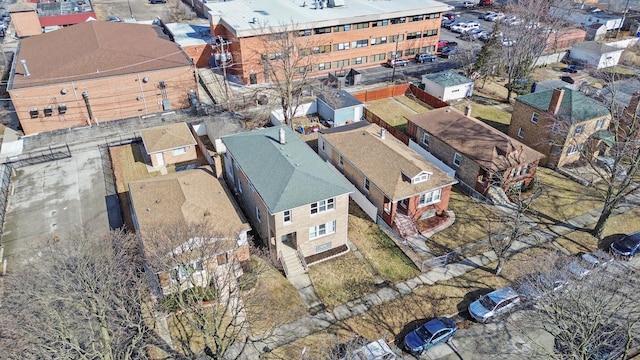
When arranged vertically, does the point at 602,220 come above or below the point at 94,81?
below

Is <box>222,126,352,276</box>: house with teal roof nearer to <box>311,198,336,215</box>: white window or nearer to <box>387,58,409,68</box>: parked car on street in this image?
<box>311,198,336,215</box>: white window

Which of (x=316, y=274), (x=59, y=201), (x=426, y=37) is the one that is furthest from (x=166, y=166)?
(x=426, y=37)

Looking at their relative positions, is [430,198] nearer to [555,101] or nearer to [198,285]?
[555,101]

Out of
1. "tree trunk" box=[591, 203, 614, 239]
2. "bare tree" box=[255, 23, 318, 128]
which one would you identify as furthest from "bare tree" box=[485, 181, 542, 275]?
"bare tree" box=[255, 23, 318, 128]

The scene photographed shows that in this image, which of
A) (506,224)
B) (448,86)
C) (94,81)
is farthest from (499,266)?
(94,81)

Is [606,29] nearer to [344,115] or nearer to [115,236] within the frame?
[344,115]

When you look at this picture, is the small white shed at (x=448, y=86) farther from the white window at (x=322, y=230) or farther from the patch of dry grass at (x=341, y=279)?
the patch of dry grass at (x=341, y=279)
